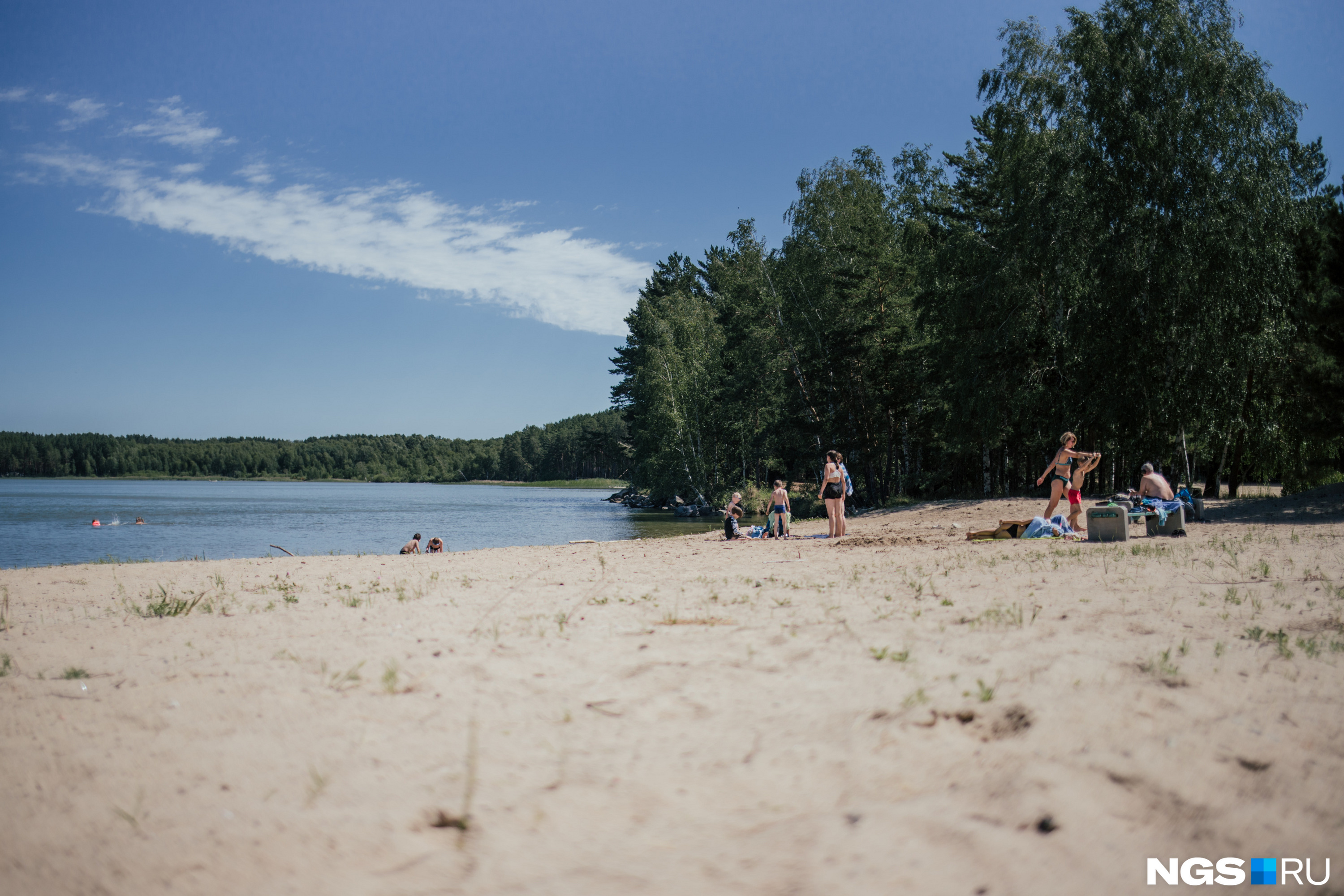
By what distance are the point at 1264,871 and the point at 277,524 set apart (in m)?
38.3

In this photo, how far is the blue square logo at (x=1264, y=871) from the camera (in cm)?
242

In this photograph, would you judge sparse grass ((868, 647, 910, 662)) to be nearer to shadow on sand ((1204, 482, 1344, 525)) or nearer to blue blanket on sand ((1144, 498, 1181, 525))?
blue blanket on sand ((1144, 498, 1181, 525))

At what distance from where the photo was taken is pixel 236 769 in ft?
10.3

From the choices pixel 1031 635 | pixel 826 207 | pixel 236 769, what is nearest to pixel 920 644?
pixel 1031 635

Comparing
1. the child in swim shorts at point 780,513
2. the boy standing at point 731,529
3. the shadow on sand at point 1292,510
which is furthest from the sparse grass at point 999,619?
the boy standing at point 731,529

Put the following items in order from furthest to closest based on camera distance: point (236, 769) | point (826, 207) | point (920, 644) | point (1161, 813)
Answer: point (826, 207)
point (920, 644)
point (236, 769)
point (1161, 813)

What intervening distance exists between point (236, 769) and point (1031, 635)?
15.5 feet

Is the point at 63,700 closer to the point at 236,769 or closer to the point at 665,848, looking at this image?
the point at 236,769

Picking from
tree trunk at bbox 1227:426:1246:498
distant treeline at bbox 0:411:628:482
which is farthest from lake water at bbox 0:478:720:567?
distant treeline at bbox 0:411:628:482

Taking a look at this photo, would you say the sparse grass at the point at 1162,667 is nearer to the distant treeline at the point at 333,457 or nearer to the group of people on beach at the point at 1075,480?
the group of people on beach at the point at 1075,480

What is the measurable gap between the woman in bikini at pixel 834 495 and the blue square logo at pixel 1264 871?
12759 mm

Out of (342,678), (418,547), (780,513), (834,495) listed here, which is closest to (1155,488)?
(834,495)

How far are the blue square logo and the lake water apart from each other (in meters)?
18.2

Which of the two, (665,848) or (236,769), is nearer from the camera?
(665,848)
